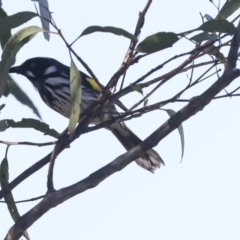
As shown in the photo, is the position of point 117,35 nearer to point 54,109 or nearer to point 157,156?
point 157,156

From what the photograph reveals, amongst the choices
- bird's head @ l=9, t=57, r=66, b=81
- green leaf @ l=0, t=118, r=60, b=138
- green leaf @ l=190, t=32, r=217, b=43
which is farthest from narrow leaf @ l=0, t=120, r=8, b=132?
bird's head @ l=9, t=57, r=66, b=81

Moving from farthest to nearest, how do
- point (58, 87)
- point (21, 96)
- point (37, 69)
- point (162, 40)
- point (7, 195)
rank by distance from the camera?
point (37, 69)
point (58, 87)
point (7, 195)
point (21, 96)
point (162, 40)

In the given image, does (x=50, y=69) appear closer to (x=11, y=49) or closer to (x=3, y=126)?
(x=3, y=126)

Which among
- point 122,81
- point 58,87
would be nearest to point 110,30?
point 122,81

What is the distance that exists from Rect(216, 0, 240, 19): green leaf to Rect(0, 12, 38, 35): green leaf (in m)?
0.56

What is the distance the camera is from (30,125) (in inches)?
89.2

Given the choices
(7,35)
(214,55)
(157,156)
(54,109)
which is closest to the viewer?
(214,55)

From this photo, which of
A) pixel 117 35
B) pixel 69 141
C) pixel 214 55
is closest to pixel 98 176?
pixel 69 141

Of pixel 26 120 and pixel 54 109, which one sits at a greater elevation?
pixel 54 109

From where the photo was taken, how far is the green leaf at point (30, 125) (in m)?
2.23

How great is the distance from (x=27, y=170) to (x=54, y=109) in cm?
172

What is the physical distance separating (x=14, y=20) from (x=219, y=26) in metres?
0.57

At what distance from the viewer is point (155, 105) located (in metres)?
2.04

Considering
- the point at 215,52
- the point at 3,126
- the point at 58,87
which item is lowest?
the point at 215,52
